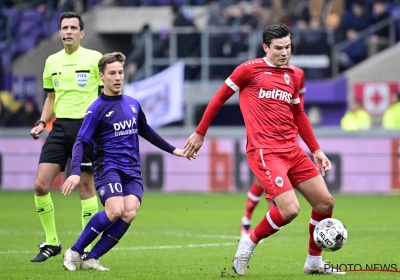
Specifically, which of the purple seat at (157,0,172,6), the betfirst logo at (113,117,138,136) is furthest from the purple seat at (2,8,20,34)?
the betfirst logo at (113,117,138,136)

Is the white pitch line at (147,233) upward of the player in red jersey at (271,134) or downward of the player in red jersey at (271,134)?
downward

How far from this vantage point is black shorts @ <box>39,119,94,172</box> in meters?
10.2

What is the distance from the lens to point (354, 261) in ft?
33.0

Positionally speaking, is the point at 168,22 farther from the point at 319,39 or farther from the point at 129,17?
the point at 319,39

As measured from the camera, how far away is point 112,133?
922 cm

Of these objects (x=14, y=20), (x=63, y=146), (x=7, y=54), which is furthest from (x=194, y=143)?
(x=14, y=20)

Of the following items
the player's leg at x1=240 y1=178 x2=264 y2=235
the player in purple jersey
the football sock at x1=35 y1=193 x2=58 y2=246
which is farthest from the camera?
the player's leg at x1=240 y1=178 x2=264 y2=235

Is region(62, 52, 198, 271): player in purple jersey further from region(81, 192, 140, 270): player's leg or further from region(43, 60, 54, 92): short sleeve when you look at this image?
region(43, 60, 54, 92): short sleeve

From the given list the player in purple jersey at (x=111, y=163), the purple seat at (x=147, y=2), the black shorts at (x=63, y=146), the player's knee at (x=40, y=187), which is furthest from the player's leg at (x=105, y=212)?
the purple seat at (x=147, y=2)

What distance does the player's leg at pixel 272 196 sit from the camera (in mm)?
8586

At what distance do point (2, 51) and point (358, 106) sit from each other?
11.8m

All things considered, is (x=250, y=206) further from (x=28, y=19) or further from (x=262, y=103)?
(x=28, y=19)

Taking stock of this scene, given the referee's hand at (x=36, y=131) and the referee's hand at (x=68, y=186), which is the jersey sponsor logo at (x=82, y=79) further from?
the referee's hand at (x=68, y=186)

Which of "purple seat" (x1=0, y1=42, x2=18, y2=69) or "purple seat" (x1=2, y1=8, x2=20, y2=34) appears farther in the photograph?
"purple seat" (x1=2, y1=8, x2=20, y2=34)
